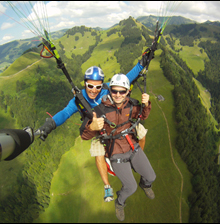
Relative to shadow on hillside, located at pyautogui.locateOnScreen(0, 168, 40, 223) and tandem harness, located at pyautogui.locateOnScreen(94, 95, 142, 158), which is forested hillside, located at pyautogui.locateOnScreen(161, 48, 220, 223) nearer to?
tandem harness, located at pyautogui.locateOnScreen(94, 95, 142, 158)

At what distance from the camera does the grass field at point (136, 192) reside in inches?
1686

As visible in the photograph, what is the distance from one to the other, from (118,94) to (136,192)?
5016cm

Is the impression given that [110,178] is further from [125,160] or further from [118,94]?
[118,94]

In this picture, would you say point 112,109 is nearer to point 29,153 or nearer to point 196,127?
point 29,153

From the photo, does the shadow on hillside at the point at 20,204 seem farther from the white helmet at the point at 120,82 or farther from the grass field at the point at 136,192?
the white helmet at the point at 120,82

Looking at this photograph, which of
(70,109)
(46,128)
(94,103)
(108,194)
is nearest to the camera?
(46,128)

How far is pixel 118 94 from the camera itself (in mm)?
5840

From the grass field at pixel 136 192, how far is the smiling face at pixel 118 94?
46128mm

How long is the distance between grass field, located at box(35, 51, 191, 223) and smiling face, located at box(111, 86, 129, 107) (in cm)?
4613

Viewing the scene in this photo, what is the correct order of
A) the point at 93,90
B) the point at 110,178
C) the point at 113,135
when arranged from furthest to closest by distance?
the point at 110,178 < the point at 93,90 < the point at 113,135

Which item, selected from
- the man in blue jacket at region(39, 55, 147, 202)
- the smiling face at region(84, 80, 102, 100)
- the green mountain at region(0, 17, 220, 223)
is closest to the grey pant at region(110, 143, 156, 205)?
the man in blue jacket at region(39, 55, 147, 202)

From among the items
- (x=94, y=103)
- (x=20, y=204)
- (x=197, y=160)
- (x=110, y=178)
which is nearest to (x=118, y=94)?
(x=94, y=103)

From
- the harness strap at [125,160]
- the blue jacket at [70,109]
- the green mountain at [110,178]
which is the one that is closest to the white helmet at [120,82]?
the blue jacket at [70,109]

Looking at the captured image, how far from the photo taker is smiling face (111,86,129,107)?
584 centimetres
